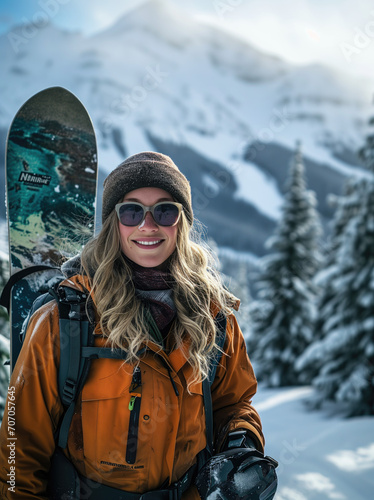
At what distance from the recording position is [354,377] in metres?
9.48

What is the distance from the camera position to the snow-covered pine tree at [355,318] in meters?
9.53

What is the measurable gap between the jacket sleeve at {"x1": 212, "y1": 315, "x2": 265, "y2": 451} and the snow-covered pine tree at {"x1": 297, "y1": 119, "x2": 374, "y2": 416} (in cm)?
840

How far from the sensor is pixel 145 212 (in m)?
1.98

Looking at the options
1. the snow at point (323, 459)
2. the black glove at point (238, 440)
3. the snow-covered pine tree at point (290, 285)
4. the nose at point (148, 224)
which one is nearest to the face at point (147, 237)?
the nose at point (148, 224)

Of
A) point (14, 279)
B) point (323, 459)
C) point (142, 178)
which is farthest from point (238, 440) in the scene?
point (323, 459)

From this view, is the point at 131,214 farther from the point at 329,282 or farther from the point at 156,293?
the point at 329,282

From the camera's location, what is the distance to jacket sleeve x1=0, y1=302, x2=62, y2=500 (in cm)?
155

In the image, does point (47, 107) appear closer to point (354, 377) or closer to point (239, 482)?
point (239, 482)

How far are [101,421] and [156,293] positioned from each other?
678mm

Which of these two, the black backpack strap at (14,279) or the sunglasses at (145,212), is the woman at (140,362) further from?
the black backpack strap at (14,279)

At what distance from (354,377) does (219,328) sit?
9.01 metres

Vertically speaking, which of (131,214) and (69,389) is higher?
(131,214)

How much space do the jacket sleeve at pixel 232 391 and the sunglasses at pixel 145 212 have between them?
2.28 feet

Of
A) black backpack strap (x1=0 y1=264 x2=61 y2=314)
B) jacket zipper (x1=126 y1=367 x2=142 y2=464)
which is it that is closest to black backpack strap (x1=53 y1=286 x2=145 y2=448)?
jacket zipper (x1=126 y1=367 x2=142 y2=464)
